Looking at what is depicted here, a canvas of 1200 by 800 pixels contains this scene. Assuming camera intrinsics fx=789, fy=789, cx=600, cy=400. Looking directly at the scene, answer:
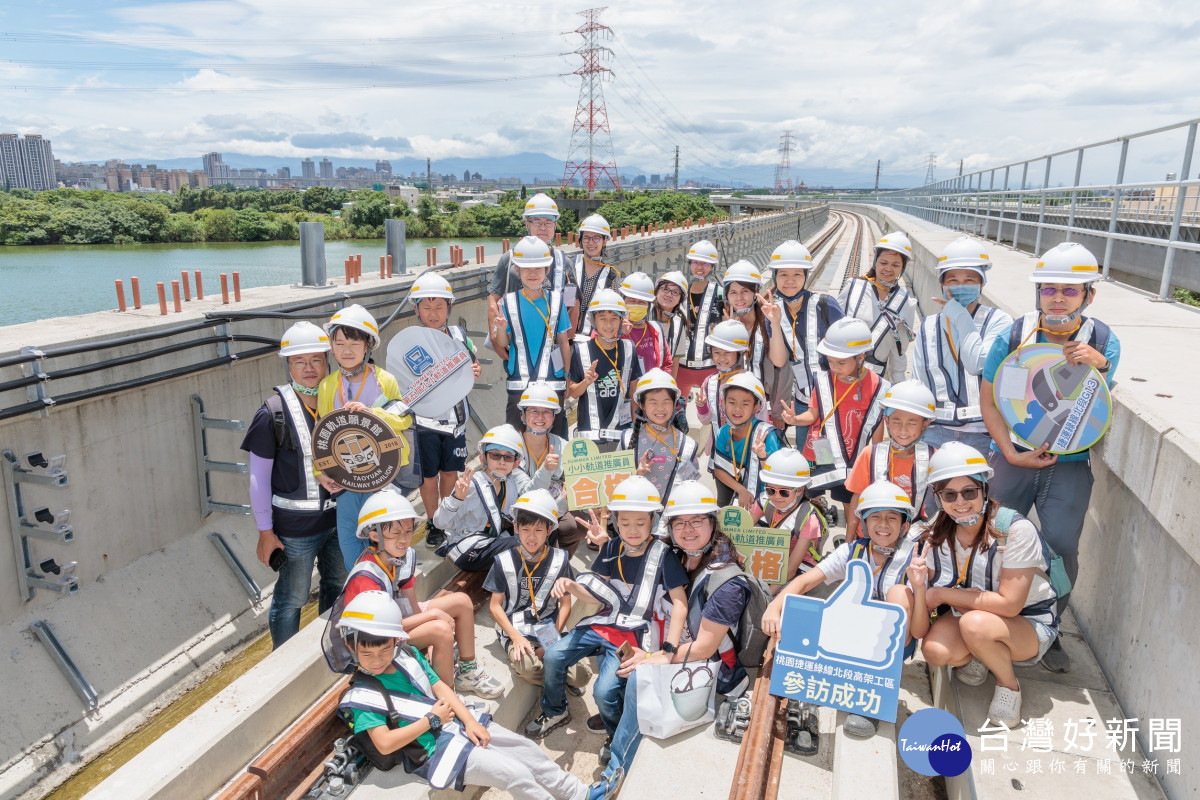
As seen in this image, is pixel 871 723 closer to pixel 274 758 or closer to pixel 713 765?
pixel 713 765

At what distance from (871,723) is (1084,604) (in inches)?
70.2

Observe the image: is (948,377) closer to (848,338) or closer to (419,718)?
(848,338)

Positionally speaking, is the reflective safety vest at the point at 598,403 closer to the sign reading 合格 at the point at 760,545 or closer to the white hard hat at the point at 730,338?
the white hard hat at the point at 730,338

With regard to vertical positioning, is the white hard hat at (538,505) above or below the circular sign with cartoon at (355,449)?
below

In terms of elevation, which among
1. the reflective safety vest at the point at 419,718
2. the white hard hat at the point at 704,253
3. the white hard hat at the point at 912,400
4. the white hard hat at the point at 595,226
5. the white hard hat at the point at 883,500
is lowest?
the reflective safety vest at the point at 419,718

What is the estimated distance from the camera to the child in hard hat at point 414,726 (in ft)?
12.0

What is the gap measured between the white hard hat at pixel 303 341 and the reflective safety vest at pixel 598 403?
6.53ft

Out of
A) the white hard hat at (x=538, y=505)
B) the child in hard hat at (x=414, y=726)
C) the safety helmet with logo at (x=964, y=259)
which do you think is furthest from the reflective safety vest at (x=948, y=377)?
the child in hard hat at (x=414, y=726)

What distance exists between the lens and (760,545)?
4.67 meters

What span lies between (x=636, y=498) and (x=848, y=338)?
169cm

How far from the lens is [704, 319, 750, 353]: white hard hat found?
18.2 ft

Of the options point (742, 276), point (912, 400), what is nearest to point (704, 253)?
point (742, 276)

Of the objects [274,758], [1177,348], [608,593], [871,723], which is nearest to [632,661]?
[608,593]

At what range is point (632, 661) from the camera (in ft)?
13.9
